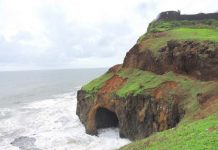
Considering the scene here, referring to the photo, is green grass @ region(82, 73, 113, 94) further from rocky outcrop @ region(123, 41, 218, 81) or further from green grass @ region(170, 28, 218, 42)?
green grass @ region(170, 28, 218, 42)

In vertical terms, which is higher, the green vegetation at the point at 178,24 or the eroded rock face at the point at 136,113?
the green vegetation at the point at 178,24

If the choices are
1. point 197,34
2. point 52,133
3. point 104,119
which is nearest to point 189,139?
point 197,34

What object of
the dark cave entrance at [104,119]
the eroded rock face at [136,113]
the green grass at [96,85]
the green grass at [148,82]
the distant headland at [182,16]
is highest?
the distant headland at [182,16]

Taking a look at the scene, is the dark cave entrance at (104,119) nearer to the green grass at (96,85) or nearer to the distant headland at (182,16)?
the green grass at (96,85)

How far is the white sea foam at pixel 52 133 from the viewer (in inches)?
1315

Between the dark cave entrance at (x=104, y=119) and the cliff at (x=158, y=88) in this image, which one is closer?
the cliff at (x=158, y=88)

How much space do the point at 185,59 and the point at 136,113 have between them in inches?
240

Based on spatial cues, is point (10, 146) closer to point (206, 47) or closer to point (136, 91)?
point (136, 91)

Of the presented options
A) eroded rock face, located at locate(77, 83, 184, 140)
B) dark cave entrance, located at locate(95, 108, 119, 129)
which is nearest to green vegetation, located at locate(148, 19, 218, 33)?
dark cave entrance, located at locate(95, 108, 119, 129)

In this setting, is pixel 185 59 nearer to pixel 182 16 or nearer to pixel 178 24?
pixel 178 24

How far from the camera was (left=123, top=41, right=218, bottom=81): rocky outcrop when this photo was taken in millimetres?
31095

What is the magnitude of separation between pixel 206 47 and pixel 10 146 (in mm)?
18210

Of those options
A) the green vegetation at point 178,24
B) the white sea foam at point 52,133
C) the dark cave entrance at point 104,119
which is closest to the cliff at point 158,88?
the dark cave entrance at point 104,119

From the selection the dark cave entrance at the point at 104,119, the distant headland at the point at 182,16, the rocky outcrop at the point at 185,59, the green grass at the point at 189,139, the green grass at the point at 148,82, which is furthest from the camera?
the distant headland at the point at 182,16
